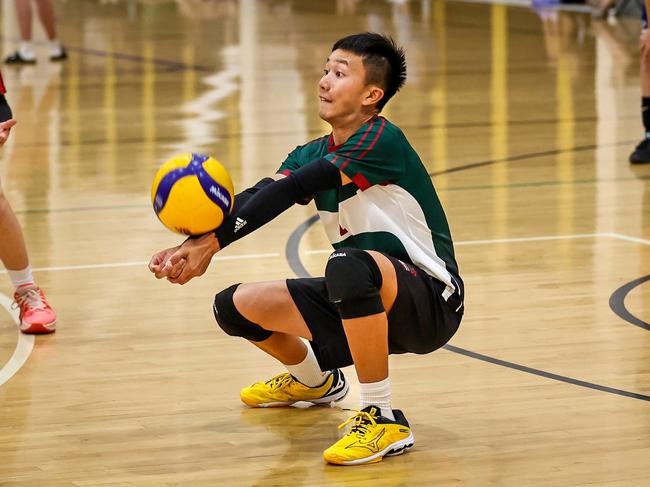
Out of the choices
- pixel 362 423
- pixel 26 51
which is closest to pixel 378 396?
pixel 362 423

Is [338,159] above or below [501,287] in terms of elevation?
above

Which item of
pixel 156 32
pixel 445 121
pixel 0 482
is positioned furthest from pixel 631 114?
pixel 156 32

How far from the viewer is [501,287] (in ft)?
18.4

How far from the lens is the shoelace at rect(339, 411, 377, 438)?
3.80 meters

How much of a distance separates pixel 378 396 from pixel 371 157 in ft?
2.21

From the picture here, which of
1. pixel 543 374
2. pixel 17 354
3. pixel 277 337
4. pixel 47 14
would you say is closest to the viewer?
pixel 277 337

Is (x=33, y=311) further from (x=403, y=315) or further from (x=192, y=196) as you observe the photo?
(x=403, y=315)

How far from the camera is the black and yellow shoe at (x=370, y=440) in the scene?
12.3 ft

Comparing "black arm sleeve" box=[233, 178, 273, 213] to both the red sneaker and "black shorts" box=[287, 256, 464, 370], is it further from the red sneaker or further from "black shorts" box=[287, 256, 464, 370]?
the red sneaker

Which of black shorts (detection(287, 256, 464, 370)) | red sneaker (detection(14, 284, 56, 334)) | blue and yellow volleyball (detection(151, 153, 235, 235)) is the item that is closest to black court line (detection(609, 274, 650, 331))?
black shorts (detection(287, 256, 464, 370))

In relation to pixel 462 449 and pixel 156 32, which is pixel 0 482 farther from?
pixel 156 32

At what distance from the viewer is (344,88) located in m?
3.92

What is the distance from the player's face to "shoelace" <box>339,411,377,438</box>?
86 cm

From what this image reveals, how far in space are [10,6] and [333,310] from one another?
1716cm
